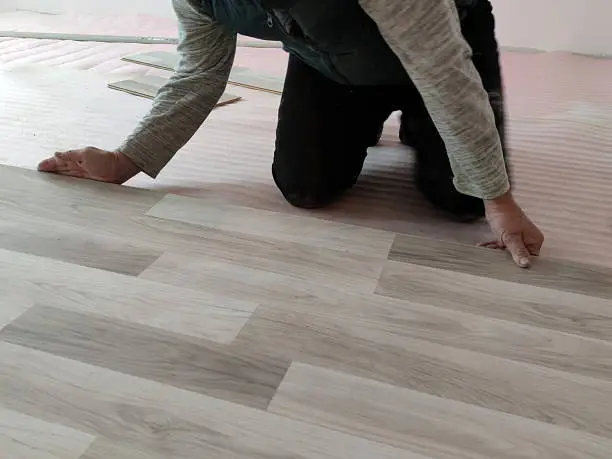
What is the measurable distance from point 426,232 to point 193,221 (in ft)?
1.46

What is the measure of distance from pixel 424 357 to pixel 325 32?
1.78 ft

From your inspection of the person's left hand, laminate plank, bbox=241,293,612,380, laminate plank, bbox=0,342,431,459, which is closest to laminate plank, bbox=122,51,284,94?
the person's left hand

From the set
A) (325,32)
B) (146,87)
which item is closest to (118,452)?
(325,32)

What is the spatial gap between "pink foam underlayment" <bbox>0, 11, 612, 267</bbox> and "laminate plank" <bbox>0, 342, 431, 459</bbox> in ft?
2.04

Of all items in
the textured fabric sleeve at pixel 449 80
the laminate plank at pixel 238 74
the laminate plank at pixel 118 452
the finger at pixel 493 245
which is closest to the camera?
the laminate plank at pixel 118 452

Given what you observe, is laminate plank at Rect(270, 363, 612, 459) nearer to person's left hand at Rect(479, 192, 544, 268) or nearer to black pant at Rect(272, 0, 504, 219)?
person's left hand at Rect(479, 192, 544, 268)

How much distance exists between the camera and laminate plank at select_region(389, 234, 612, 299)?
112cm

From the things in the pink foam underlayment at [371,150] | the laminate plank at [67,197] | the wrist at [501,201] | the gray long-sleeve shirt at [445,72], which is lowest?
the pink foam underlayment at [371,150]

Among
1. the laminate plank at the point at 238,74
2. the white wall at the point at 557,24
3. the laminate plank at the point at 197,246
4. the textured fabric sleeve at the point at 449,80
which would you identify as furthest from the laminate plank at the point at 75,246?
the white wall at the point at 557,24

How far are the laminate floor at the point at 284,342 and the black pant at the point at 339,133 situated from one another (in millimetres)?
149

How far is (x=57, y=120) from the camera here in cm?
193

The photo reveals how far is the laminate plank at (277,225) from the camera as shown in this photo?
1221 mm

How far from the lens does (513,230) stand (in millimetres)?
1178

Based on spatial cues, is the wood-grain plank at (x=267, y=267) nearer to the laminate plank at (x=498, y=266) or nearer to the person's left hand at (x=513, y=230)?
the laminate plank at (x=498, y=266)
